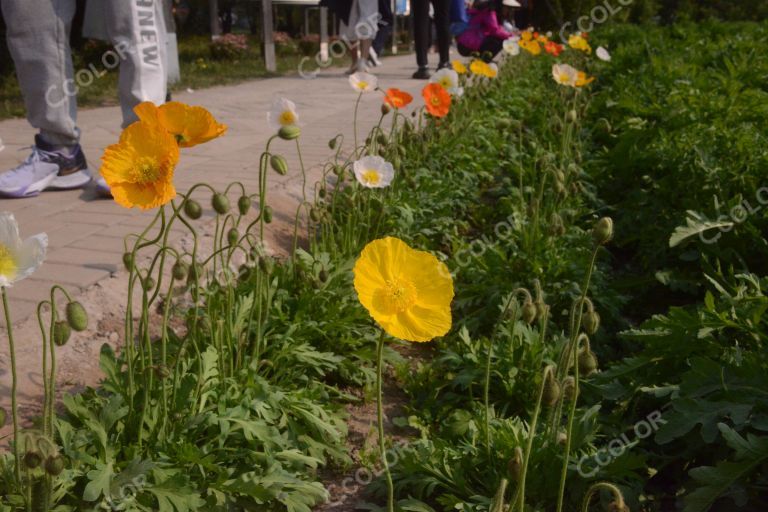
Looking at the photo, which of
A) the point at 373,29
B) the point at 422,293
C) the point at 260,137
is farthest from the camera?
the point at 373,29

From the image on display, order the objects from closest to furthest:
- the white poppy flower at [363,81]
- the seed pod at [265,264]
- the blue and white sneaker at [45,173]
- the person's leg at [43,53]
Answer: the seed pod at [265,264]
the person's leg at [43,53]
the blue and white sneaker at [45,173]
the white poppy flower at [363,81]

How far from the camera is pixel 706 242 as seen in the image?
2.87 m

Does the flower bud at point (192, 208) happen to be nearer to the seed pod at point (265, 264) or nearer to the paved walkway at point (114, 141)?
the seed pod at point (265, 264)

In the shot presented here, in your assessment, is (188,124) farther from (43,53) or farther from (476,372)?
(43,53)

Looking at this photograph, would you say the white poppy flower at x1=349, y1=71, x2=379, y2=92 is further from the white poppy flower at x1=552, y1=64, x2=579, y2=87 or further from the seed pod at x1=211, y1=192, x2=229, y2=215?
the seed pod at x1=211, y1=192, x2=229, y2=215

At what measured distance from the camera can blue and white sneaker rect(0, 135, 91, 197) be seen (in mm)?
3740

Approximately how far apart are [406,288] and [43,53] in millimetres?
2881

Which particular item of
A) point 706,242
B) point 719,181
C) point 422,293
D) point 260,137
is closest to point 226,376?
point 422,293

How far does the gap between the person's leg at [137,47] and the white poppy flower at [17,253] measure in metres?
2.44

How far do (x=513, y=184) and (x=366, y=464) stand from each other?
2.67 metres

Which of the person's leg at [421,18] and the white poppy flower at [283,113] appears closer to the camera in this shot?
the white poppy flower at [283,113]

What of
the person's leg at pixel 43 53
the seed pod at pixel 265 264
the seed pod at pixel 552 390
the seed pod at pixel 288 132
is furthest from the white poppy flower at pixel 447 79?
the seed pod at pixel 552 390

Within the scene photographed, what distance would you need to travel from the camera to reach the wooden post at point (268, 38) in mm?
11641

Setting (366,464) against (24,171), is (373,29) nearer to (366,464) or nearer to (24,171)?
(24,171)
